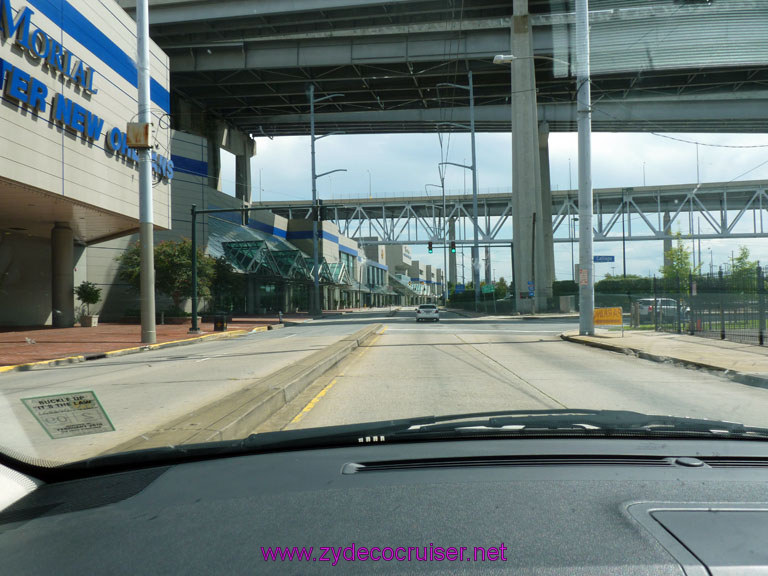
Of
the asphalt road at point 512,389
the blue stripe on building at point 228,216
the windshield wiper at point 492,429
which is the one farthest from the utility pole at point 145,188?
the blue stripe on building at point 228,216

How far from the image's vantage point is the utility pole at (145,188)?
823 inches

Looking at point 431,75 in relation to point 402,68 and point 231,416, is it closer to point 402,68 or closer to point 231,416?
point 402,68

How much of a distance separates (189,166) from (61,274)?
1962cm

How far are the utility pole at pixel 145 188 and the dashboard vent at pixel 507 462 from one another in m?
20.4

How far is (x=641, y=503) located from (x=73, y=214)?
29.4 meters

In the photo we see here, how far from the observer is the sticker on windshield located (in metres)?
3.25

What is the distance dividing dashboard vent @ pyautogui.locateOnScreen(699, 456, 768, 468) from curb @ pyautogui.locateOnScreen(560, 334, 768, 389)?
7855mm

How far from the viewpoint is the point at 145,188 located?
2134 cm

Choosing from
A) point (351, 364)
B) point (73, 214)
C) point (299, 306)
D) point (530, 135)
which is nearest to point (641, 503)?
point (351, 364)

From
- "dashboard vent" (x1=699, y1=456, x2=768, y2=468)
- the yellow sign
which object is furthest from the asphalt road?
the yellow sign

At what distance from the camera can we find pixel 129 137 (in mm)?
20562

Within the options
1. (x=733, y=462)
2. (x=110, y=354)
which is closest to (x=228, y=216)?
(x=110, y=354)

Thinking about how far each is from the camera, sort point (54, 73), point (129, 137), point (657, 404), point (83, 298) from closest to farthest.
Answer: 1. point (657, 404)
2. point (129, 137)
3. point (54, 73)
4. point (83, 298)

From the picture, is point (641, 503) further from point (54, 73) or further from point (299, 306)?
point (299, 306)
